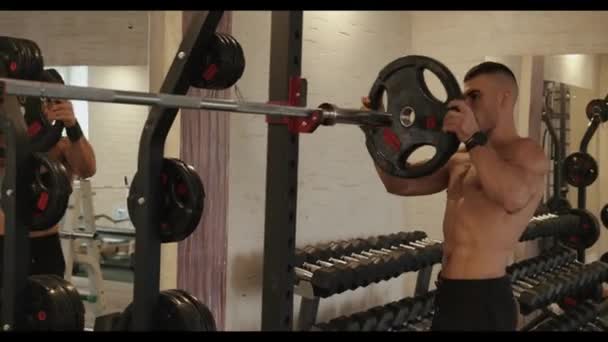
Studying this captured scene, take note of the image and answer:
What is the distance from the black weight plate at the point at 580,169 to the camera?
4.64 m

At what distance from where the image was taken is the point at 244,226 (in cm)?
328

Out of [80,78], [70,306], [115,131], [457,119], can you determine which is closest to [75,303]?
[70,306]

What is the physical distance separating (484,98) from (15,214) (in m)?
1.59

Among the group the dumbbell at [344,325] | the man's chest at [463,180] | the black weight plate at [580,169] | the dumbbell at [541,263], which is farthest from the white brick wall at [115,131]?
the black weight plate at [580,169]

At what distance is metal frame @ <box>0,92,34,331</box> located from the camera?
143 cm

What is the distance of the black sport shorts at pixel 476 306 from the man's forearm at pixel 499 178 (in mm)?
318

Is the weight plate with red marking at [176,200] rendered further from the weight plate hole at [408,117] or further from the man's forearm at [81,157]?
the man's forearm at [81,157]

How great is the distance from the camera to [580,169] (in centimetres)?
467

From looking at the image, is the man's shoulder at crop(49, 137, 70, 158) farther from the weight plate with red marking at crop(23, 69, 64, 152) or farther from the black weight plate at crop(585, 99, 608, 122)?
the black weight plate at crop(585, 99, 608, 122)

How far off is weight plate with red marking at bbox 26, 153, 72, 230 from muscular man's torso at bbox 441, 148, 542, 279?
1447 mm

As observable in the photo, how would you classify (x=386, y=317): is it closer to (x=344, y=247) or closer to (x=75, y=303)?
(x=344, y=247)
